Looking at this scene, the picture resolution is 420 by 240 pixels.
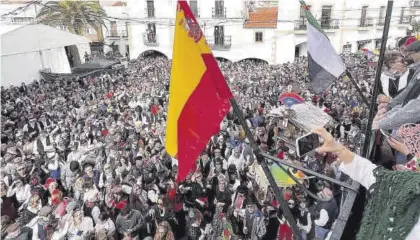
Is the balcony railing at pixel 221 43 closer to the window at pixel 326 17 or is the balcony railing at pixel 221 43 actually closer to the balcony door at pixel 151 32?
the balcony door at pixel 151 32

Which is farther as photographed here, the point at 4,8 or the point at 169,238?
the point at 4,8

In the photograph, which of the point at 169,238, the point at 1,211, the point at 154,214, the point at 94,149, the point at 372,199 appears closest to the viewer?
the point at 372,199

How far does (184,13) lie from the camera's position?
2137 mm

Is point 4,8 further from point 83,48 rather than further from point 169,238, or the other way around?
point 169,238

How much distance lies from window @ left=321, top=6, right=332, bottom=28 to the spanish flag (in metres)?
27.8

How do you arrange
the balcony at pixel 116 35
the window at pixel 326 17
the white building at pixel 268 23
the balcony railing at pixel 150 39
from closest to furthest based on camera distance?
the white building at pixel 268 23 → the window at pixel 326 17 → the balcony railing at pixel 150 39 → the balcony at pixel 116 35

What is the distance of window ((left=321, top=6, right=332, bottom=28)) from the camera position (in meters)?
27.7

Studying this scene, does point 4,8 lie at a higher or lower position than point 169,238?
higher

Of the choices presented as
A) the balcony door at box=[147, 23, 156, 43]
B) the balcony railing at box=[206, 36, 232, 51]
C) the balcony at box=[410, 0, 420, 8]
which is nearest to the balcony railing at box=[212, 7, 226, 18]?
the balcony railing at box=[206, 36, 232, 51]

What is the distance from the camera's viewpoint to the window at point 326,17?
2770 cm

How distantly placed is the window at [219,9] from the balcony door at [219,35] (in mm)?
1032

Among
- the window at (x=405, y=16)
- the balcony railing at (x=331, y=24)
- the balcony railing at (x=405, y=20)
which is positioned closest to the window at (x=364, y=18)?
the balcony railing at (x=331, y=24)

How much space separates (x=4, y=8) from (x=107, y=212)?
2828 cm

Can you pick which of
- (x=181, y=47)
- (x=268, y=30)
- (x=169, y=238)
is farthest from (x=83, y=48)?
(x=181, y=47)
